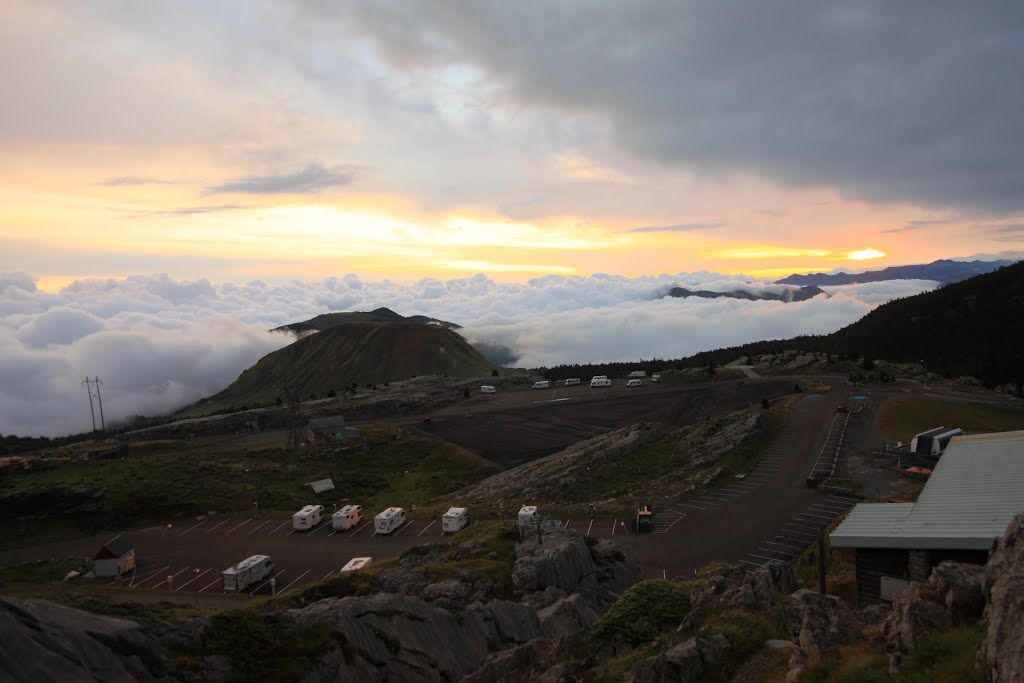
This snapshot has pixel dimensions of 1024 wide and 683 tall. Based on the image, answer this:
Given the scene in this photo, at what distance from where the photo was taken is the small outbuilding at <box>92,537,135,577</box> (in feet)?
118

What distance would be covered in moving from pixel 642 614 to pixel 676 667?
5.06 meters

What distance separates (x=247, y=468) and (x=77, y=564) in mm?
22698

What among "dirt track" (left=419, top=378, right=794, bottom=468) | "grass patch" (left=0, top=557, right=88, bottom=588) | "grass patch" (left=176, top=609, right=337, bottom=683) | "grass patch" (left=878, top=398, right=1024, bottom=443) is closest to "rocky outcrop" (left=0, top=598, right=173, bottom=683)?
"grass patch" (left=176, top=609, right=337, bottom=683)

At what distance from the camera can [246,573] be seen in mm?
32062

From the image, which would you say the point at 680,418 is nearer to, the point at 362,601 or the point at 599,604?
the point at 599,604

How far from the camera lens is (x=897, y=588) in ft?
61.6

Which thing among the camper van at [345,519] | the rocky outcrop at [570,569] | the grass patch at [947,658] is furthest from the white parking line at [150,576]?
the grass patch at [947,658]

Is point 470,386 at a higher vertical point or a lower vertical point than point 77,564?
higher

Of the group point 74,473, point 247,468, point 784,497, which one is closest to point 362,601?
point 784,497

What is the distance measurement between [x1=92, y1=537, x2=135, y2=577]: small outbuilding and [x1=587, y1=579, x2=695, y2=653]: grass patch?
113 ft

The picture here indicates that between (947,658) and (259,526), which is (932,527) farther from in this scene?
(259,526)

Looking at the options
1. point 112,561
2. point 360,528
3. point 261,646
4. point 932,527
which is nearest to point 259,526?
point 360,528

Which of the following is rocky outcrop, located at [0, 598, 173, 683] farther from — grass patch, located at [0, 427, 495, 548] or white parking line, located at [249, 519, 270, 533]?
grass patch, located at [0, 427, 495, 548]

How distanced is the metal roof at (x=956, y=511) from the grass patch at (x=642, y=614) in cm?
612
